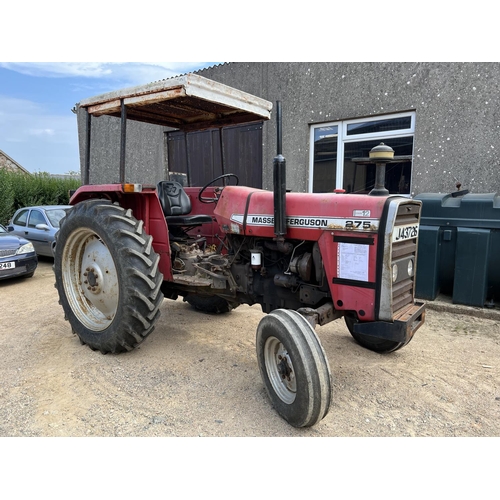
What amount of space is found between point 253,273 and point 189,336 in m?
1.14

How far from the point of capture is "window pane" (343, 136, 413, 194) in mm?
6359

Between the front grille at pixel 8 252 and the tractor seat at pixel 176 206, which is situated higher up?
the tractor seat at pixel 176 206

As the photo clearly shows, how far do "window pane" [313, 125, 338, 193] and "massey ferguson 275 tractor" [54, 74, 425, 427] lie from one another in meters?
3.20

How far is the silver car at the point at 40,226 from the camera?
8.38m

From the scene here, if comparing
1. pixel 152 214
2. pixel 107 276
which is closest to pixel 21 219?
pixel 107 276

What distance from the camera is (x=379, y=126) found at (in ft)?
21.5

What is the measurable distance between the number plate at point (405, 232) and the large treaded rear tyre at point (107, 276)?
1883 mm

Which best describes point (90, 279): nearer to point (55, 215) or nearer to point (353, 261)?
point (353, 261)

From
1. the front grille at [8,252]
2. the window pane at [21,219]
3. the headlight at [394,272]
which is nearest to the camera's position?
the headlight at [394,272]

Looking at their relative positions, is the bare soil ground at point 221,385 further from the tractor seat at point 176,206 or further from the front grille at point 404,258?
the tractor seat at point 176,206

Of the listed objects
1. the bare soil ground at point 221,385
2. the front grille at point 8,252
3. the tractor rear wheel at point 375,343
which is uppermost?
the front grille at point 8,252

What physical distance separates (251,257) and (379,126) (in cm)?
436

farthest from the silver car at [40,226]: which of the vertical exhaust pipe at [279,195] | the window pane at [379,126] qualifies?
the vertical exhaust pipe at [279,195]

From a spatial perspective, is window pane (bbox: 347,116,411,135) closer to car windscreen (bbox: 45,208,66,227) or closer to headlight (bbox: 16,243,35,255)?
headlight (bbox: 16,243,35,255)
